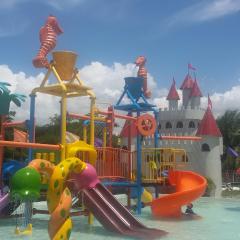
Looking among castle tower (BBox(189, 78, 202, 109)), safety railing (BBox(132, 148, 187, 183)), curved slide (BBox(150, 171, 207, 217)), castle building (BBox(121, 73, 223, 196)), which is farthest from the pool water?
castle tower (BBox(189, 78, 202, 109))

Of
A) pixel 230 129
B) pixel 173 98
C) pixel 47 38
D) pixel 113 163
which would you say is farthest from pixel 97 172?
pixel 230 129

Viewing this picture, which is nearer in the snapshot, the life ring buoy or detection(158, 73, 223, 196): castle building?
the life ring buoy

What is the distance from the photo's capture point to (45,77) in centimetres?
1132

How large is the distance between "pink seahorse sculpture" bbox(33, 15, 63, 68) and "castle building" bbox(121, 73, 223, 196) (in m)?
11.5

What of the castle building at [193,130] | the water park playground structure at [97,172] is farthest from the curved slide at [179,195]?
the castle building at [193,130]

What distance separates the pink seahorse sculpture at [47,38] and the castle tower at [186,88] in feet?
82.0

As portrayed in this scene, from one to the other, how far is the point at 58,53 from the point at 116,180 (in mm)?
4269

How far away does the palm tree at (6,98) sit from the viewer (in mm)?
11594

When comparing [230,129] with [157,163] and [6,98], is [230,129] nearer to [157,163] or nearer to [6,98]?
[157,163]

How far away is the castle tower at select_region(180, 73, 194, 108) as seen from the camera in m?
35.8

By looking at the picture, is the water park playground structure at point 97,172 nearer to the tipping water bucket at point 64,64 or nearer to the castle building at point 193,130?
the tipping water bucket at point 64,64

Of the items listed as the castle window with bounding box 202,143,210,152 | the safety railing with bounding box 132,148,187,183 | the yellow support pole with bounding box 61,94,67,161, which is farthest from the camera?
the castle window with bounding box 202,143,210,152

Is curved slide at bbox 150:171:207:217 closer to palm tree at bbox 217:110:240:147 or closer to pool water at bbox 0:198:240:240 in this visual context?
pool water at bbox 0:198:240:240

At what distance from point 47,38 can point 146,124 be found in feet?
14.4
